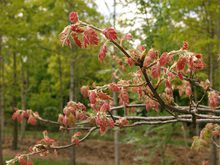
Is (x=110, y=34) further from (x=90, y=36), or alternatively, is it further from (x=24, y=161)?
(x=24, y=161)

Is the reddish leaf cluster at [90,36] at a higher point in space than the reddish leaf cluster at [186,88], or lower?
higher

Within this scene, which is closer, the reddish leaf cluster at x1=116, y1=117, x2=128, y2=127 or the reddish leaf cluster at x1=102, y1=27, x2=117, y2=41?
the reddish leaf cluster at x1=102, y1=27, x2=117, y2=41

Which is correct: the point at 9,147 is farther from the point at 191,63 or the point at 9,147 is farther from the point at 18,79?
the point at 191,63

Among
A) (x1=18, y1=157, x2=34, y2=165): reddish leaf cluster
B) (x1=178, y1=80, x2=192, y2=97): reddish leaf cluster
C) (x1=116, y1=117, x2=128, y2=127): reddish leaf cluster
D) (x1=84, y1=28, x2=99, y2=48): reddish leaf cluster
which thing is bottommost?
(x1=18, y1=157, x2=34, y2=165): reddish leaf cluster

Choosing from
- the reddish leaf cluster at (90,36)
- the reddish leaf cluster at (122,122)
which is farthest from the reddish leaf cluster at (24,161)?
the reddish leaf cluster at (90,36)

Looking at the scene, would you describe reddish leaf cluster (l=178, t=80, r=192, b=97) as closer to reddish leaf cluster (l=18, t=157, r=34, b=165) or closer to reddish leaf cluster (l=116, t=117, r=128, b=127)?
reddish leaf cluster (l=116, t=117, r=128, b=127)

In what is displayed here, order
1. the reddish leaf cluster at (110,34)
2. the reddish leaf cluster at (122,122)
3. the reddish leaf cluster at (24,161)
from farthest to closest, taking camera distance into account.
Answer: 1. the reddish leaf cluster at (122,122)
2. the reddish leaf cluster at (24,161)
3. the reddish leaf cluster at (110,34)

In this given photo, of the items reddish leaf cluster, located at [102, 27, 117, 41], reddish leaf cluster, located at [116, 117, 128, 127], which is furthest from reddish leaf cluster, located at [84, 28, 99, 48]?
reddish leaf cluster, located at [116, 117, 128, 127]

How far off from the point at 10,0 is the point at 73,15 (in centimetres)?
1178

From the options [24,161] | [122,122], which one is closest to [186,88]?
[122,122]

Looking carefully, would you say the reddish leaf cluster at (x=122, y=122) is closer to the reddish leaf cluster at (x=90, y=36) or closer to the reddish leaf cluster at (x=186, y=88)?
the reddish leaf cluster at (x=186, y=88)

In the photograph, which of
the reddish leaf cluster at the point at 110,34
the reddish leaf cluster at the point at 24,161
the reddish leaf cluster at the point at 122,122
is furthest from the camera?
the reddish leaf cluster at the point at 122,122

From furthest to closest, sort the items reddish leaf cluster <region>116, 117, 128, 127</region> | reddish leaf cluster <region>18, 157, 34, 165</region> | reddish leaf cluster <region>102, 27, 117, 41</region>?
reddish leaf cluster <region>116, 117, 128, 127</region> < reddish leaf cluster <region>18, 157, 34, 165</region> < reddish leaf cluster <region>102, 27, 117, 41</region>

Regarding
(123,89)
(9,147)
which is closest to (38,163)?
(9,147)
